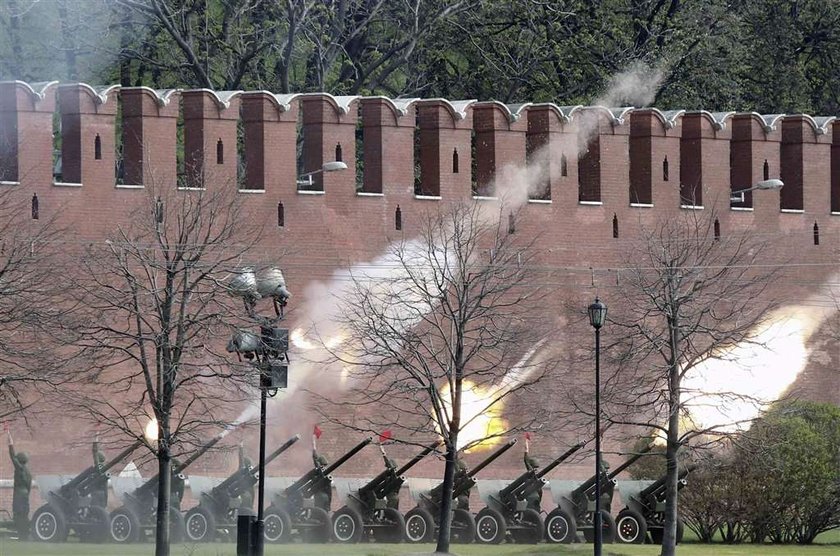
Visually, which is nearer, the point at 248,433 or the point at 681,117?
the point at 248,433

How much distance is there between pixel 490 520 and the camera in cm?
4203

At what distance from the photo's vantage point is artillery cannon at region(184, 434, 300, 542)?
129 ft

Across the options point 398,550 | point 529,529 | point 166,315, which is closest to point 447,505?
point 398,550

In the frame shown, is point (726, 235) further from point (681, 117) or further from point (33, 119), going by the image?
point (33, 119)

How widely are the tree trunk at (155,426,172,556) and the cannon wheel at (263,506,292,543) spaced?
4.57m

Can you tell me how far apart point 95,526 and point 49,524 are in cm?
79

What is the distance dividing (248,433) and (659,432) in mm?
8718

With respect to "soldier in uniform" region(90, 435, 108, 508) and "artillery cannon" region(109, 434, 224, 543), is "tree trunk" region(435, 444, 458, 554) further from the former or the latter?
"soldier in uniform" region(90, 435, 108, 508)

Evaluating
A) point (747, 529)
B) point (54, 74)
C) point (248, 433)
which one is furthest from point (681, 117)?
point (54, 74)

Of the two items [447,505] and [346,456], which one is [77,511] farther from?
[447,505]

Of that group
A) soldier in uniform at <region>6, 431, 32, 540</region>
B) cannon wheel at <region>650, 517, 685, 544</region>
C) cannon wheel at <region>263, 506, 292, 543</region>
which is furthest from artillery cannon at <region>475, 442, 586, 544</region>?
soldier in uniform at <region>6, 431, 32, 540</region>

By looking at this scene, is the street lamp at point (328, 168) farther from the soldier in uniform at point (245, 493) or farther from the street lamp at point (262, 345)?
the street lamp at point (262, 345)

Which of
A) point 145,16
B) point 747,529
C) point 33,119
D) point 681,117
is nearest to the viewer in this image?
point 33,119

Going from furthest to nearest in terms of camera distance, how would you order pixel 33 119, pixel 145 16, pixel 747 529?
pixel 145 16, pixel 747 529, pixel 33 119
